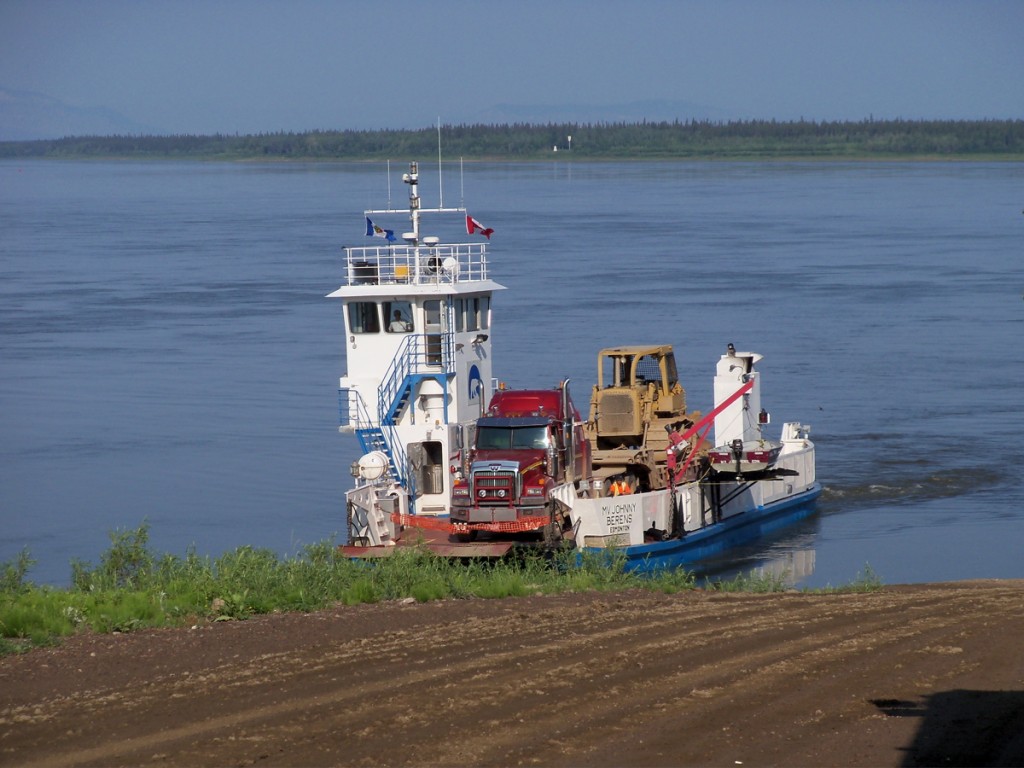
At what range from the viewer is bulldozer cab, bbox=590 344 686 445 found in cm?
2706

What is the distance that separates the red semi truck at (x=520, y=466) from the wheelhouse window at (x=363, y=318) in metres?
2.65

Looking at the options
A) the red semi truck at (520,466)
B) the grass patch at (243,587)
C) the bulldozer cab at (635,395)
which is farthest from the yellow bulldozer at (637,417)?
the grass patch at (243,587)

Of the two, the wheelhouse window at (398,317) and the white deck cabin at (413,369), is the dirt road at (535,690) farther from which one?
the wheelhouse window at (398,317)

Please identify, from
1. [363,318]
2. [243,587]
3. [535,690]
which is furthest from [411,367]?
[535,690]

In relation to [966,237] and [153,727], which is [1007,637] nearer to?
[153,727]

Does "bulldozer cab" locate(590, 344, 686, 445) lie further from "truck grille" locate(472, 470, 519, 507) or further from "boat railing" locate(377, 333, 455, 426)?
"truck grille" locate(472, 470, 519, 507)

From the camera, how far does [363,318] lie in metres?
25.2

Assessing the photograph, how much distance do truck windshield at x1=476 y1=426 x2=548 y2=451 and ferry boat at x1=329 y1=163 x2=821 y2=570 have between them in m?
0.02

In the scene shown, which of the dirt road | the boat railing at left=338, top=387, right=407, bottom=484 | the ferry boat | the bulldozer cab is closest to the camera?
the dirt road

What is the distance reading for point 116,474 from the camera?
105 ft

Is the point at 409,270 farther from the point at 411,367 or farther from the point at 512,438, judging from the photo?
the point at 512,438

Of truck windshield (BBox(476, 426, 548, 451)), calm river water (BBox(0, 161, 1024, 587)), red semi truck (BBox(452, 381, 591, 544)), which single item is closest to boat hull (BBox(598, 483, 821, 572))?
calm river water (BBox(0, 161, 1024, 587))

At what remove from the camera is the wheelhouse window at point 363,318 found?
2509cm

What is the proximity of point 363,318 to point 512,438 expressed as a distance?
4.25m
